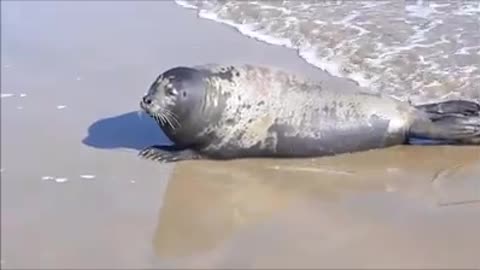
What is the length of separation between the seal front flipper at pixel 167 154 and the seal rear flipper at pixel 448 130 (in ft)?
4.42

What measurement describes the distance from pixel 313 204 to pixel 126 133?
4.81 feet

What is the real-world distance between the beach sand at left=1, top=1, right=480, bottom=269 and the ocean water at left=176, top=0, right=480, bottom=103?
53 cm

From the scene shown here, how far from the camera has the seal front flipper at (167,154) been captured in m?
5.30

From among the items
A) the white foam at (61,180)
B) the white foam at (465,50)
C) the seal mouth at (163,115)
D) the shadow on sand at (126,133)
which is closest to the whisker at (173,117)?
the seal mouth at (163,115)

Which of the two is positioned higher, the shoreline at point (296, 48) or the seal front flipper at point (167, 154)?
the shoreline at point (296, 48)

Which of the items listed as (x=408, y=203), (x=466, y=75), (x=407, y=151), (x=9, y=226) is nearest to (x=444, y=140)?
(x=407, y=151)

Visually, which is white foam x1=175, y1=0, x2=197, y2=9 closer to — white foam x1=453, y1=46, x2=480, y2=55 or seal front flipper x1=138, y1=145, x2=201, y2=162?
white foam x1=453, y1=46, x2=480, y2=55

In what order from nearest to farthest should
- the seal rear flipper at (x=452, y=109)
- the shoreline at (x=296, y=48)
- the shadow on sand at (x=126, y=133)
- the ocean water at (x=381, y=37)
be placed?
the shadow on sand at (x=126, y=133), the seal rear flipper at (x=452, y=109), the ocean water at (x=381, y=37), the shoreline at (x=296, y=48)

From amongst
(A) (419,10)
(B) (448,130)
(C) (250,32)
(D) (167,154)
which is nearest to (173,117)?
(D) (167,154)

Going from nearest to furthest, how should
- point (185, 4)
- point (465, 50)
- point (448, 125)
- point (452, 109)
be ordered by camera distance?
point (448, 125) < point (452, 109) < point (465, 50) < point (185, 4)

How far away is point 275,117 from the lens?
17.8 ft

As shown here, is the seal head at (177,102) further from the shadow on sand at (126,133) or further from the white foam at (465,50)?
the white foam at (465,50)

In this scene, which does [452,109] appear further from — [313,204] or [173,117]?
[173,117]

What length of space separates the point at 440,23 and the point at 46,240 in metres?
5.12
